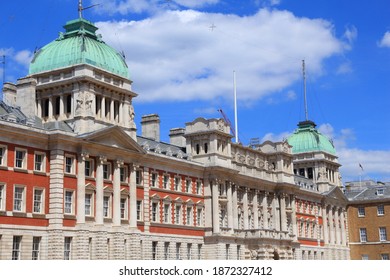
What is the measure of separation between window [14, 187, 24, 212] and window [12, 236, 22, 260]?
261cm

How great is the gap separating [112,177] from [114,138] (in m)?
4.09

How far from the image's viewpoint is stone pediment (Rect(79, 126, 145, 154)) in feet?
210

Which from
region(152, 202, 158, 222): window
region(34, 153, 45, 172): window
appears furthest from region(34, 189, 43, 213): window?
region(152, 202, 158, 222): window

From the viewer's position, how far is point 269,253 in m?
89.2

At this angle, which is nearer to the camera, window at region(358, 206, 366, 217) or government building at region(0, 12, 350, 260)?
government building at region(0, 12, 350, 260)

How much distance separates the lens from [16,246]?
5812 centimetres

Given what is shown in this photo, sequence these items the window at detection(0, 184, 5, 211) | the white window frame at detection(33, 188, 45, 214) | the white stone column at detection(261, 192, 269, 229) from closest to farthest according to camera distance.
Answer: the window at detection(0, 184, 5, 211) → the white window frame at detection(33, 188, 45, 214) → the white stone column at detection(261, 192, 269, 229)

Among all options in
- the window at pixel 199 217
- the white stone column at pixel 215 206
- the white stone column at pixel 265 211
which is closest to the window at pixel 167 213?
the window at pixel 199 217

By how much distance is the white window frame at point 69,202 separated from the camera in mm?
61750

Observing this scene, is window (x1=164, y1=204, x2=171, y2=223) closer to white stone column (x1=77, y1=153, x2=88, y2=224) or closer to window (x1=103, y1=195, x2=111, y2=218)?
window (x1=103, y1=195, x2=111, y2=218)

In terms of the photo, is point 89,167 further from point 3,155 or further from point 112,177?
point 3,155

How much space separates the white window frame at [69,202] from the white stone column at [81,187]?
58 cm

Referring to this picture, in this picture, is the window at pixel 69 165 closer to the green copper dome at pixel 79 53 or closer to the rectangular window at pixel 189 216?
the green copper dome at pixel 79 53

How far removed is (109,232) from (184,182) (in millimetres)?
17331
